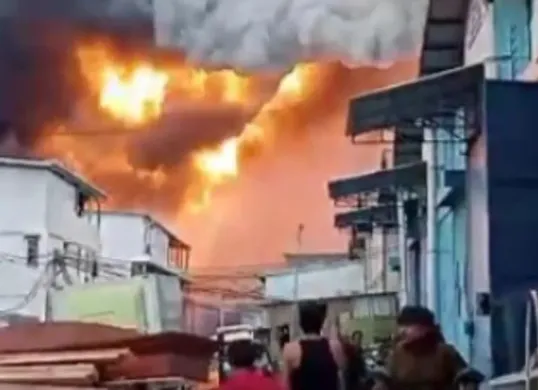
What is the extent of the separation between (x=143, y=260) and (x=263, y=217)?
17.1ft

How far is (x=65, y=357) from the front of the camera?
26.3ft

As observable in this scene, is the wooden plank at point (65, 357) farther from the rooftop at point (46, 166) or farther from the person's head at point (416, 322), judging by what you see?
the rooftop at point (46, 166)

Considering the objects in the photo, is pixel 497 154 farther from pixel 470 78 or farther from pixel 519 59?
pixel 519 59

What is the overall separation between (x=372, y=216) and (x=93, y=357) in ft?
62.2

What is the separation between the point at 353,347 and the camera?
970 cm

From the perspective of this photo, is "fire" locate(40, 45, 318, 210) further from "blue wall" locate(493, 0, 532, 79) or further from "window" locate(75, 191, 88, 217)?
"blue wall" locate(493, 0, 532, 79)

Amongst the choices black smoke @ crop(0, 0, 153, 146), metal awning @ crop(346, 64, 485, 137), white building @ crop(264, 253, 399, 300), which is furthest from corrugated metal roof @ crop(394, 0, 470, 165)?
black smoke @ crop(0, 0, 153, 146)

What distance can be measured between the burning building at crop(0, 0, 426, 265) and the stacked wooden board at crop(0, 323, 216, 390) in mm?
29126

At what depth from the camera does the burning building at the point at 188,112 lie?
1556 inches

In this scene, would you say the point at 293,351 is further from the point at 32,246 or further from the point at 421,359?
the point at 32,246

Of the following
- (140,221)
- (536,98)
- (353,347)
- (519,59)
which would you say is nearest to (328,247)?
(140,221)

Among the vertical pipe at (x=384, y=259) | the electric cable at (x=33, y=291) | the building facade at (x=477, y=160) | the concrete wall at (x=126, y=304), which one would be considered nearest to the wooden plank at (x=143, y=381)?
the building facade at (x=477, y=160)

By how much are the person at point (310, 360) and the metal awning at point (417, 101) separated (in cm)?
699

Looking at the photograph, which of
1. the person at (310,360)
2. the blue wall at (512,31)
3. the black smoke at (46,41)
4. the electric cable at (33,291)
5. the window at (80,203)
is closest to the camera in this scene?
the person at (310,360)
